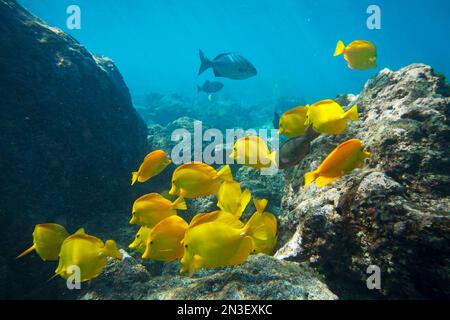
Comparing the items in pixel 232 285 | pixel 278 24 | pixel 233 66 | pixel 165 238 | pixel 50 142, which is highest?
pixel 278 24

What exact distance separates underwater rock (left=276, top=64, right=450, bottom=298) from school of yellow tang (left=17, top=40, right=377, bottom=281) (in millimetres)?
399

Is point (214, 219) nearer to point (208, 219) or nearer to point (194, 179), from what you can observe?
point (208, 219)

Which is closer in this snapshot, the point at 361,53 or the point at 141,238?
the point at 141,238

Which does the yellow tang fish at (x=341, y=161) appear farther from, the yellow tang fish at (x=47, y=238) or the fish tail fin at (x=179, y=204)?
the yellow tang fish at (x=47, y=238)

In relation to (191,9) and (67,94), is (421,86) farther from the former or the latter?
(191,9)

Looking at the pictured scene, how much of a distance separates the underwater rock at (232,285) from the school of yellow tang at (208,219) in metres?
0.26

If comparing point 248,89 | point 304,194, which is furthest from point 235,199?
point 248,89

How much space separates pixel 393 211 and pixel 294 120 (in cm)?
133

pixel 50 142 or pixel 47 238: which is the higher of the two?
pixel 50 142

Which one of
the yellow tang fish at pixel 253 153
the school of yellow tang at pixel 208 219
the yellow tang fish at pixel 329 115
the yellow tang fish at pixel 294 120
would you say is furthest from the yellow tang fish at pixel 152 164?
the yellow tang fish at pixel 329 115

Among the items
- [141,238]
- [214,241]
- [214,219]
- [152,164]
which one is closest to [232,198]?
[214,219]

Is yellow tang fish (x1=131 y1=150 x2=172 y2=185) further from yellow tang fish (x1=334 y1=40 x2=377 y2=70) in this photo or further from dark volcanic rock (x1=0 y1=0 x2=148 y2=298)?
yellow tang fish (x1=334 y1=40 x2=377 y2=70)

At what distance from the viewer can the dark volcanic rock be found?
402 centimetres

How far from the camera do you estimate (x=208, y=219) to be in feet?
6.67
